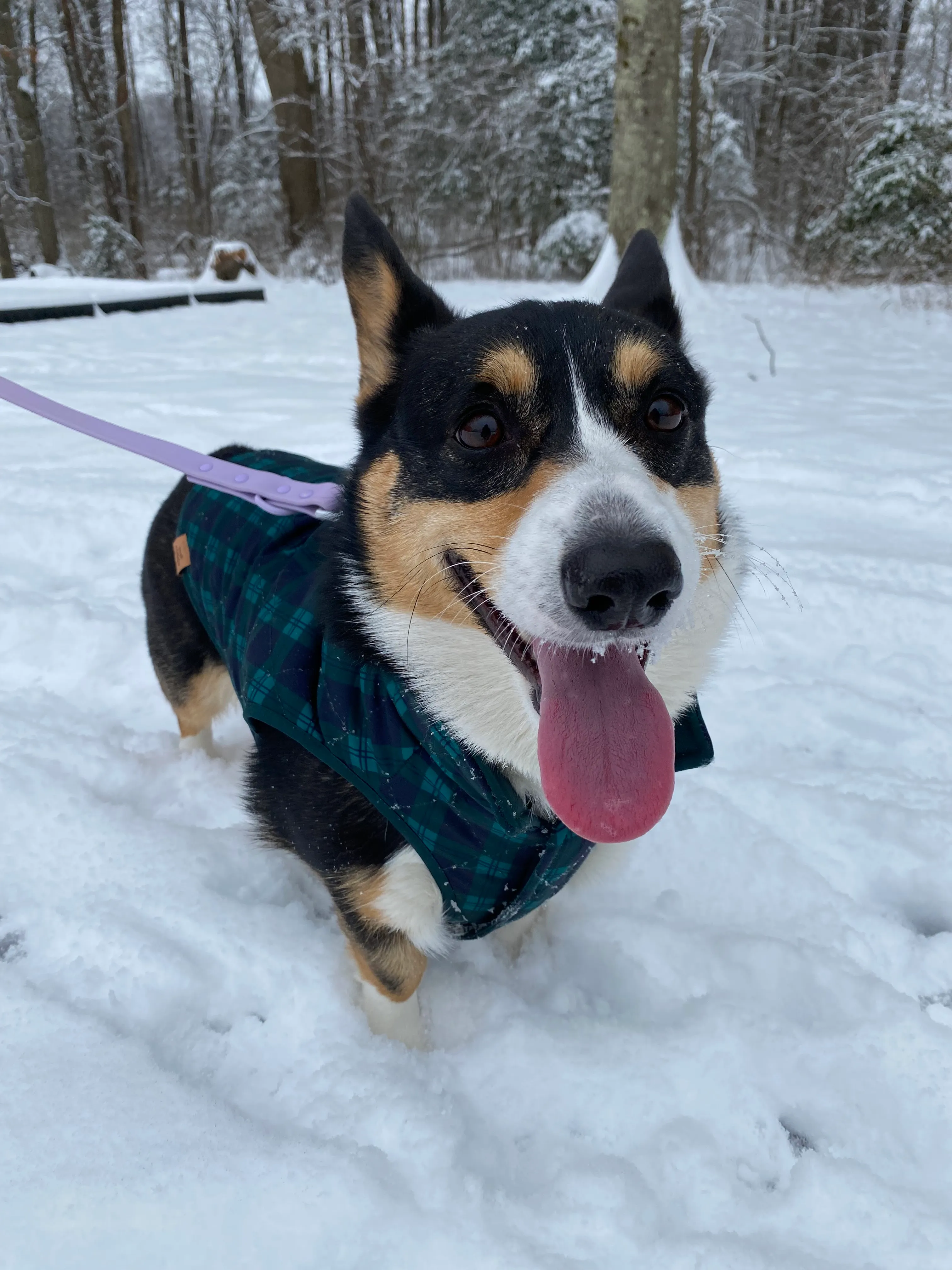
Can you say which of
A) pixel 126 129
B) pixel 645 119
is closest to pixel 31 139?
pixel 126 129

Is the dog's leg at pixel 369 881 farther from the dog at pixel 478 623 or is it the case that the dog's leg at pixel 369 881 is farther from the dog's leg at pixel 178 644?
the dog's leg at pixel 178 644

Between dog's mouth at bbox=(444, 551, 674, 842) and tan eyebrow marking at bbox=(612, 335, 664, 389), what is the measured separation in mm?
537

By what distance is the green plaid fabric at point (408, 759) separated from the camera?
1.71 m

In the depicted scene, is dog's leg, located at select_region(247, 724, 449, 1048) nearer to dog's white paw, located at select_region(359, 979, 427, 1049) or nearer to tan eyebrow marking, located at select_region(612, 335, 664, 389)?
dog's white paw, located at select_region(359, 979, 427, 1049)

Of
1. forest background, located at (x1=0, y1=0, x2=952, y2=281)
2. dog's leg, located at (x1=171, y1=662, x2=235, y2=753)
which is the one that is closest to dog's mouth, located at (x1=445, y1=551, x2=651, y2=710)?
dog's leg, located at (x1=171, y1=662, x2=235, y2=753)

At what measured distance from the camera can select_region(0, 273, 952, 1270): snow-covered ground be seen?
4.78ft

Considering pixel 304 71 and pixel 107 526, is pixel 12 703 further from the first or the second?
pixel 304 71

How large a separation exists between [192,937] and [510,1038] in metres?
0.82

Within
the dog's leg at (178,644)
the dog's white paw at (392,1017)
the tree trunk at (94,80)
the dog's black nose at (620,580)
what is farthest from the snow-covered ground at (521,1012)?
the tree trunk at (94,80)

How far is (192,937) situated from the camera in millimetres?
2033

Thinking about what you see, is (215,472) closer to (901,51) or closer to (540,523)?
(540,523)

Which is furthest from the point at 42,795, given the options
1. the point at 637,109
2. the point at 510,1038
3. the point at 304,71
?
the point at 304,71

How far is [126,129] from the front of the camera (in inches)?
779

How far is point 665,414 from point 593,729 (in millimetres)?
725
